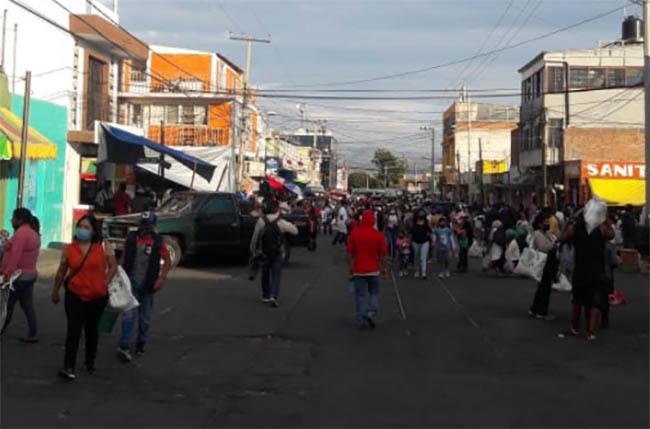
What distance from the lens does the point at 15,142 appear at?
63.3 feet

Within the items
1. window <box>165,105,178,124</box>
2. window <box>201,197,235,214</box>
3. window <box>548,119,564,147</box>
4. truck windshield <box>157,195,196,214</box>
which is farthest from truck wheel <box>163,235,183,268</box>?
window <box>548,119,564,147</box>

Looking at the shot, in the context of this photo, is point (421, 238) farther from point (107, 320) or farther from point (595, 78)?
point (595, 78)

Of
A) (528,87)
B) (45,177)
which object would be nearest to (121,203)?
(45,177)

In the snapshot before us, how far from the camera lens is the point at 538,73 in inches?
2028

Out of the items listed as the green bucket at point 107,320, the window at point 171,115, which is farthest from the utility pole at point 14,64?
the window at point 171,115

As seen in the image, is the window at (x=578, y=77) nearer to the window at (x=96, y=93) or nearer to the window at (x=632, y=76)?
the window at (x=632, y=76)

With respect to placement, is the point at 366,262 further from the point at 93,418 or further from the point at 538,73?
the point at 538,73

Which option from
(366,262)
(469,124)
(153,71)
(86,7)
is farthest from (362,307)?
(469,124)

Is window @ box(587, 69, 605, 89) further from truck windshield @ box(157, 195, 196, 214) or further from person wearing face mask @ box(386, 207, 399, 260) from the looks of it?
truck windshield @ box(157, 195, 196, 214)

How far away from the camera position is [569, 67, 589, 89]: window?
49.5m

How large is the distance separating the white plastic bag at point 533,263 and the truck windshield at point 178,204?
8.68 m

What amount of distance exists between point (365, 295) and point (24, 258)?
465 centimetres

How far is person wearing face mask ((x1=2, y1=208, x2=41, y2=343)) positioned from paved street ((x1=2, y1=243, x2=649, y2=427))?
17.6 inches

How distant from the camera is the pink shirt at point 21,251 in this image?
10539 mm
